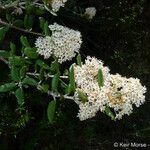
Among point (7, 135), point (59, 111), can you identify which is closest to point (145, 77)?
point (59, 111)

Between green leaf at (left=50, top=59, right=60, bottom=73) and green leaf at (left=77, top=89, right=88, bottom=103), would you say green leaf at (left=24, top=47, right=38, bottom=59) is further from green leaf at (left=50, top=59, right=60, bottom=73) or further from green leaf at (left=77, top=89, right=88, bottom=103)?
green leaf at (left=77, top=89, right=88, bottom=103)

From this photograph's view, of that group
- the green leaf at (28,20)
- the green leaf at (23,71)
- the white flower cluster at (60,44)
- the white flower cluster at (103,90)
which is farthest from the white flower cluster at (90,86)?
the green leaf at (28,20)

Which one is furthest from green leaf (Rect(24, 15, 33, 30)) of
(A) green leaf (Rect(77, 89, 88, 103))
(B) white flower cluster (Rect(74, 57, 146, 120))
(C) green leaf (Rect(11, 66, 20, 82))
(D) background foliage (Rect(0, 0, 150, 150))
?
(A) green leaf (Rect(77, 89, 88, 103))

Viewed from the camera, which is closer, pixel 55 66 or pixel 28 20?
pixel 55 66

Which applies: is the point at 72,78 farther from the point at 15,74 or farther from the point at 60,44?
the point at 15,74

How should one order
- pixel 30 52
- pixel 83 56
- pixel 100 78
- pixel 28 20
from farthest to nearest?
pixel 83 56, pixel 28 20, pixel 30 52, pixel 100 78

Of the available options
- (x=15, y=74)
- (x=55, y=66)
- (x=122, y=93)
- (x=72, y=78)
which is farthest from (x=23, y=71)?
(x=122, y=93)

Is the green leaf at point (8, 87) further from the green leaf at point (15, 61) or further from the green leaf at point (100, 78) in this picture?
the green leaf at point (100, 78)
